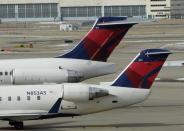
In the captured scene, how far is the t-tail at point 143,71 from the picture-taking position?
3180 centimetres

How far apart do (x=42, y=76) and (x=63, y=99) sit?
7.14 m

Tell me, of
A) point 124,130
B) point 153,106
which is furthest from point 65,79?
point 124,130

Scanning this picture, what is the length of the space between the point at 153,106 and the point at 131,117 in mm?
4249

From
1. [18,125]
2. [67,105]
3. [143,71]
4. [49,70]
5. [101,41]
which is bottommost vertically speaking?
[18,125]

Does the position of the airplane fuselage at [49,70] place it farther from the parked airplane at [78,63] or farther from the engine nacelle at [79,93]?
the engine nacelle at [79,93]

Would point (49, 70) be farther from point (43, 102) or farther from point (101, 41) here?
point (43, 102)

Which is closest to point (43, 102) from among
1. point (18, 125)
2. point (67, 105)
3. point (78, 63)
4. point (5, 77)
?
point (67, 105)

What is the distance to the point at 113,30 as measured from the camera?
40562 mm

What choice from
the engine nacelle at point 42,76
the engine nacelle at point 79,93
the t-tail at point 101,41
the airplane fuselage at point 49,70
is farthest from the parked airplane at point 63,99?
the t-tail at point 101,41

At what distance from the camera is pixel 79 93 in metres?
30.8

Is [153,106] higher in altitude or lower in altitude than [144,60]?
lower

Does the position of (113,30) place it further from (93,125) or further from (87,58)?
(93,125)

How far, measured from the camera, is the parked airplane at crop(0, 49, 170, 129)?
3081 centimetres

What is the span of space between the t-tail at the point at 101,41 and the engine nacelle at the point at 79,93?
9.92 meters
